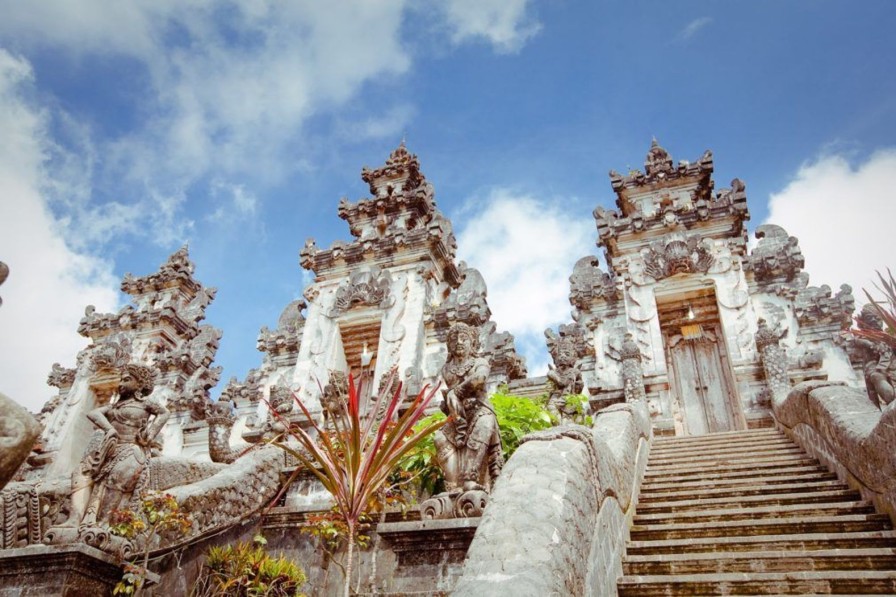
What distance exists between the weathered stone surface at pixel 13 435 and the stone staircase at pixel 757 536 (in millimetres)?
3643

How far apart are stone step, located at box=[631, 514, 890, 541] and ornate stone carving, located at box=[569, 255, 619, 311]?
391 inches

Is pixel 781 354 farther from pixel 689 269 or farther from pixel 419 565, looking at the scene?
pixel 419 565

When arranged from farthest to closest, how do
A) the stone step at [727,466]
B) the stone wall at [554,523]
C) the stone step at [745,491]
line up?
the stone step at [727,466] → the stone step at [745,491] → the stone wall at [554,523]

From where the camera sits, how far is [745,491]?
5.94 meters

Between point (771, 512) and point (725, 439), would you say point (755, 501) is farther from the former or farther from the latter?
point (725, 439)

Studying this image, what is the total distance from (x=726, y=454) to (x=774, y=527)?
3120mm

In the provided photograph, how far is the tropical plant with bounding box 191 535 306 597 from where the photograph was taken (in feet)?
21.0

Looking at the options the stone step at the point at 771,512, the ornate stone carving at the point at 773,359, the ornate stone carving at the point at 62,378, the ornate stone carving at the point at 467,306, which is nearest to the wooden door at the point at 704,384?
the ornate stone carving at the point at 773,359

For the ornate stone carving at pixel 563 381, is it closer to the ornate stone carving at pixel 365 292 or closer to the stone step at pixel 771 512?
the stone step at pixel 771 512

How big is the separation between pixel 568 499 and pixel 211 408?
15.0 metres

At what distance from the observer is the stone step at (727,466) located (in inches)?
271

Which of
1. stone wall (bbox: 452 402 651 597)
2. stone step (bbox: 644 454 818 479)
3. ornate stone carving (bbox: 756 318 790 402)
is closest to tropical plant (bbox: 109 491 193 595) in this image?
stone wall (bbox: 452 402 651 597)

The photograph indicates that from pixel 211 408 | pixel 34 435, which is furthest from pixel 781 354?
pixel 211 408

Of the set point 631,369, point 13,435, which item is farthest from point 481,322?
point 13,435
